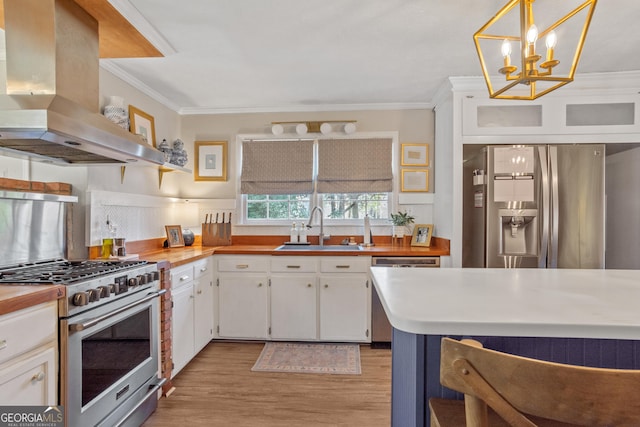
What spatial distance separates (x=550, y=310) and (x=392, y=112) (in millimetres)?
3022

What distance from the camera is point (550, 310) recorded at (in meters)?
0.96

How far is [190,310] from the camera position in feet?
8.79

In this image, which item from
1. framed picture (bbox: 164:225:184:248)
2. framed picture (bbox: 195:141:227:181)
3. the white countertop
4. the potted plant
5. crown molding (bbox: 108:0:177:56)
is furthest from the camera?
framed picture (bbox: 195:141:227:181)

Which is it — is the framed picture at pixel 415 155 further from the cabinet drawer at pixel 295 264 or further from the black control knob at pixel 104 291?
the black control knob at pixel 104 291

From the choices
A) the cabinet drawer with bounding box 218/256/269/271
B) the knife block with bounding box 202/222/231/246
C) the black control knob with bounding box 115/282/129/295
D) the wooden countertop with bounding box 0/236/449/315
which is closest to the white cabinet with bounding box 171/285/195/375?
the wooden countertop with bounding box 0/236/449/315

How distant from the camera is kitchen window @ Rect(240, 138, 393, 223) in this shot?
12.0ft

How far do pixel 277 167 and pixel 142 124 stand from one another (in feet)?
4.45

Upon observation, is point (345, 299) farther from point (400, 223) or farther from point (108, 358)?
point (108, 358)

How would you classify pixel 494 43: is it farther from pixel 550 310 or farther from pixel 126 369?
pixel 126 369

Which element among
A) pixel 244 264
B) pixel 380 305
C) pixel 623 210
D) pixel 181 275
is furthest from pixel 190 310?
pixel 623 210

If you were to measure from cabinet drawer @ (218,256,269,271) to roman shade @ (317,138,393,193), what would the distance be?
41.7 inches

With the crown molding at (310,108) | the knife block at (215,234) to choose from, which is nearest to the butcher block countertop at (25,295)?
the knife block at (215,234)

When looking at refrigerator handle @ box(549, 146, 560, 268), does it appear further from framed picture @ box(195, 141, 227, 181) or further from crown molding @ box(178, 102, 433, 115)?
framed picture @ box(195, 141, 227, 181)

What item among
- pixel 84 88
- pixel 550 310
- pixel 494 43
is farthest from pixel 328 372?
pixel 494 43
